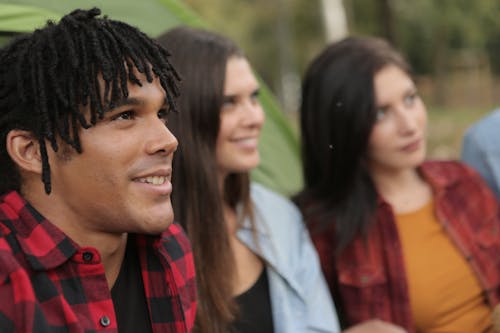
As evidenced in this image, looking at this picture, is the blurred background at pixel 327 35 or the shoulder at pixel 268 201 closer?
the shoulder at pixel 268 201

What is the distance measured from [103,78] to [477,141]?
183 centimetres

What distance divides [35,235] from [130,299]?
0.30m

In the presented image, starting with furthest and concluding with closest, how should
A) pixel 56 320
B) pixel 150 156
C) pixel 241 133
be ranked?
1. pixel 241 133
2. pixel 150 156
3. pixel 56 320

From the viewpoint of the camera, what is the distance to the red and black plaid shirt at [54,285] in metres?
1.43

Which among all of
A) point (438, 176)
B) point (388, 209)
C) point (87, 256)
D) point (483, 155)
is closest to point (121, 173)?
point (87, 256)

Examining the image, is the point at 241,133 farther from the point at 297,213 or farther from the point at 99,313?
the point at 99,313

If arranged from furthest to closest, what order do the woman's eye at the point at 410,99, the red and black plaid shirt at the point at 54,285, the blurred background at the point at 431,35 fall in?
the blurred background at the point at 431,35 → the woman's eye at the point at 410,99 → the red and black plaid shirt at the point at 54,285

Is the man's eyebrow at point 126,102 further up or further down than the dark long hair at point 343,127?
further up

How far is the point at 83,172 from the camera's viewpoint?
153cm

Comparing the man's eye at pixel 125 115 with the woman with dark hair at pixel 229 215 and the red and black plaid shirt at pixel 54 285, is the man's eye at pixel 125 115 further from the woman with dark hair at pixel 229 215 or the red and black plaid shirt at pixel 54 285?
the woman with dark hair at pixel 229 215

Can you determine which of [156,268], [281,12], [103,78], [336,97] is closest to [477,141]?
[336,97]

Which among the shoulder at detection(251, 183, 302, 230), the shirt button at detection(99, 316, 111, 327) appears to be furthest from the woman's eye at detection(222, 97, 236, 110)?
the shirt button at detection(99, 316, 111, 327)

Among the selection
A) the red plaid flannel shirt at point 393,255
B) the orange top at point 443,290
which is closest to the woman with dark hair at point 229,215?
the red plaid flannel shirt at point 393,255

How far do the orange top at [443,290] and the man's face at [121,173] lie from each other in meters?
1.24
